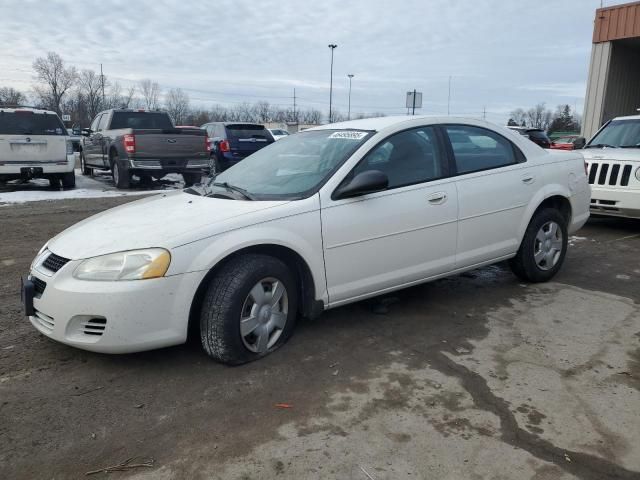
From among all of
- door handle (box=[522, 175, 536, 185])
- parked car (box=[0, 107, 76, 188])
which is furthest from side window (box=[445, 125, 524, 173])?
parked car (box=[0, 107, 76, 188])

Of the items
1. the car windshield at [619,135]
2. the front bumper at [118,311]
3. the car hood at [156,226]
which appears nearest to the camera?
the front bumper at [118,311]

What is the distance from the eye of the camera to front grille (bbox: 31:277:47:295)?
127 inches

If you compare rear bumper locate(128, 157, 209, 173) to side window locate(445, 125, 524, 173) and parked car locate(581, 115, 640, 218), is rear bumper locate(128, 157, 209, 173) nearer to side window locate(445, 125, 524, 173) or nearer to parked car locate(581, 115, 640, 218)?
parked car locate(581, 115, 640, 218)

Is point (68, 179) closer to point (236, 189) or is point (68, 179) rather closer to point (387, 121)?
point (236, 189)

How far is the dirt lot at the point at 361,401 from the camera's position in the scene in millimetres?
2455

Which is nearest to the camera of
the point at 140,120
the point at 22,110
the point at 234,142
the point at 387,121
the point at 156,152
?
the point at 387,121

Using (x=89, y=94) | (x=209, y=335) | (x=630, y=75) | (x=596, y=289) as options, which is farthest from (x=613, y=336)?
(x=89, y=94)

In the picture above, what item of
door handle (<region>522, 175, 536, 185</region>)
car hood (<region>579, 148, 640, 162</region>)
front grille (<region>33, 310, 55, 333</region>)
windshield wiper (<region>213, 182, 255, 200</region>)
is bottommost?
front grille (<region>33, 310, 55, 333</region>)

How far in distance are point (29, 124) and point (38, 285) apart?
9524 millimetres

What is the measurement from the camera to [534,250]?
495cm

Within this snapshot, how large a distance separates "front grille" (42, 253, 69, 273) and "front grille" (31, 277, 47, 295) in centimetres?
9

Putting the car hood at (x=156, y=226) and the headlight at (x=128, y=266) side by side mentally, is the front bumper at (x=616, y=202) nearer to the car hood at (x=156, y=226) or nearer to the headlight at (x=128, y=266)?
the car hood at (x=156, y=226)

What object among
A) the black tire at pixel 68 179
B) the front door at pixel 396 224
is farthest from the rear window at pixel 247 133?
the front door at pixel 396 224

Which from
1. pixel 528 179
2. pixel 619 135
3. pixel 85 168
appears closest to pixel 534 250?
pixel 528 179
